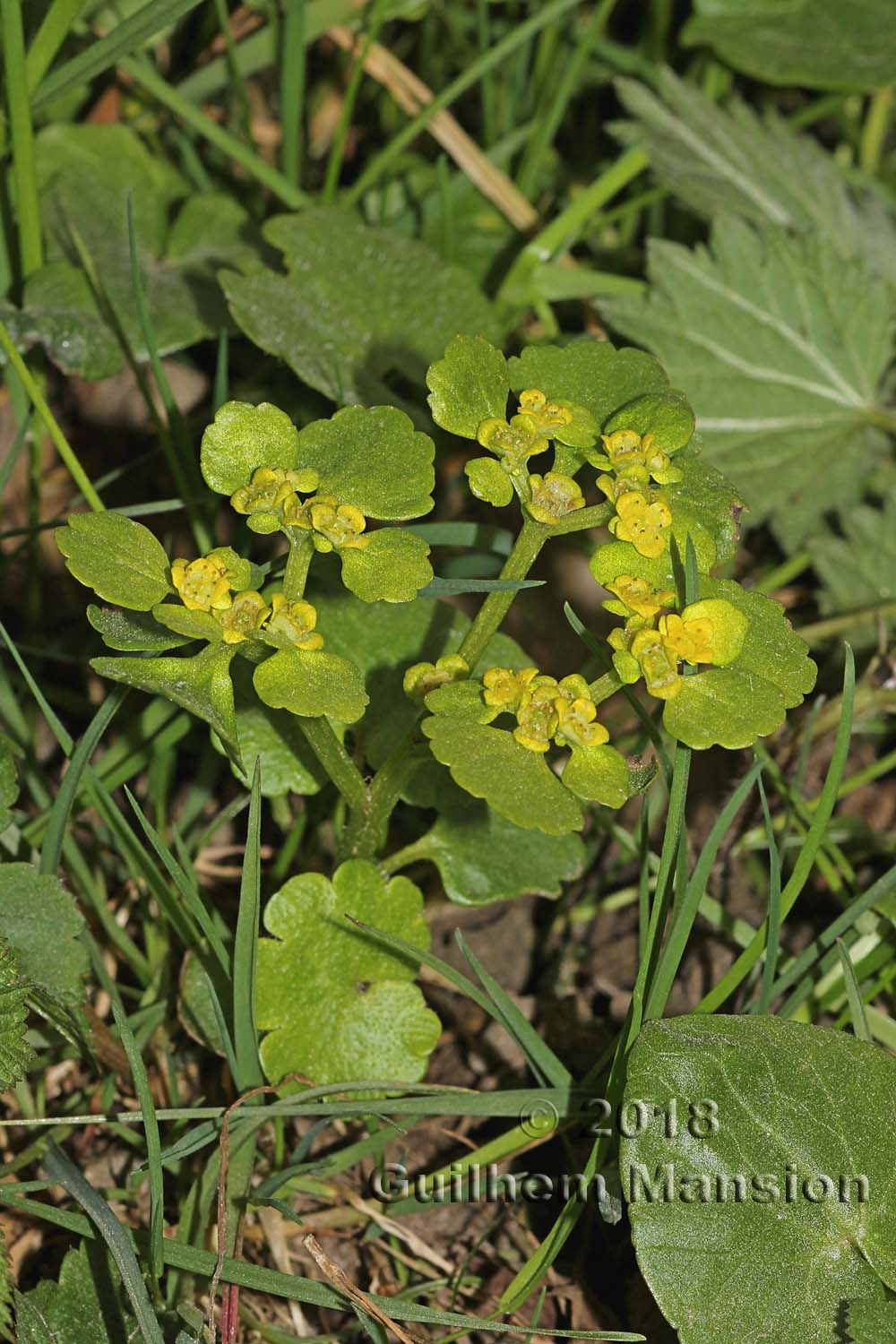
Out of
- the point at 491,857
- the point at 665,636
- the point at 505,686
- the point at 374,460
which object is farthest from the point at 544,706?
the point at 491,857

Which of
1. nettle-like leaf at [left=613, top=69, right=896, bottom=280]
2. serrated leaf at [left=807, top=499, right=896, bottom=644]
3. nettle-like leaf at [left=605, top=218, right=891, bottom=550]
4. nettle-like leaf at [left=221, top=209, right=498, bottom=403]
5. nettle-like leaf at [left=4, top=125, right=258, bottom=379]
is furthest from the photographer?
nettle-like leaf at [left=613, top=69, right=896, bottom=280]

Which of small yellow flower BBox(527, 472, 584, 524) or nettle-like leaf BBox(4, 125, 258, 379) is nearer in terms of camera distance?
small yellow flower BBox(527, 472, 584, 524)

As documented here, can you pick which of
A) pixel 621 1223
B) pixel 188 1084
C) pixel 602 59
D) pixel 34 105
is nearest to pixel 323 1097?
pixel 188 1084

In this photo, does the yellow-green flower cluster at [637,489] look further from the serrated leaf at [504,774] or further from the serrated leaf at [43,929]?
the serrated leaf at [43,929]

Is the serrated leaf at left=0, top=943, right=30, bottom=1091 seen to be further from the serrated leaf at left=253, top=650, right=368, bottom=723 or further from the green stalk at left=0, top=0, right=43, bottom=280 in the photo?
the green stalk at left=0, top=0, right=43, bottom=280

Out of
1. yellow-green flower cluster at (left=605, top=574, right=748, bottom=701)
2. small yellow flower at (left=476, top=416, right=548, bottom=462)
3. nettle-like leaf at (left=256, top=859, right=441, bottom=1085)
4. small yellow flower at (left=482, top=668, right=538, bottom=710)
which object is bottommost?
nettle-like leaf at (left=256, top=859, right=441, bottom=1085)

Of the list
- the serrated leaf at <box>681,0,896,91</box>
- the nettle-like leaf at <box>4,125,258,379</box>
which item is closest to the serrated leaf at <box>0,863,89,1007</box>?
the nettle-like leaf at <box>4,125,258,379</box>

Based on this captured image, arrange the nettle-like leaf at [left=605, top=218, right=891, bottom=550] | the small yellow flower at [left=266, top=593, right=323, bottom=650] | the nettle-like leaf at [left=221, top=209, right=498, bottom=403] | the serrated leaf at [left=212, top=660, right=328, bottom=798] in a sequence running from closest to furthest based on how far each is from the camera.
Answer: the small yellow flower at [left=266, top=593, right=323, bottom=650]
the serrated leaf at [left=212, top=660, right=328, bottom=798]
the nettle-like leaf at [left=221, top=209, right=498, bottom=403]
the nettle-like leaf at [left=605, top=218, right=891, bottom=550]
